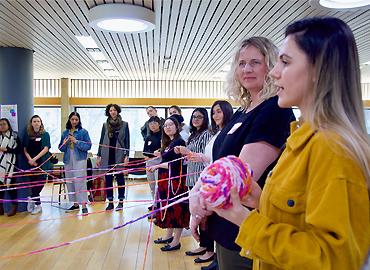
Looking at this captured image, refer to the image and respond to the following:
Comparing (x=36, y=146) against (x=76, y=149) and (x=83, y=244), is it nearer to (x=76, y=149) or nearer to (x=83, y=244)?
(x=76, y=149)

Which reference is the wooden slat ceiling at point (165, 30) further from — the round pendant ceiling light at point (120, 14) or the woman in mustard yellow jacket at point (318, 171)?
the woman in mustard yellow jacket at point (318, 171)

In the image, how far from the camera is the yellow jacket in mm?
806

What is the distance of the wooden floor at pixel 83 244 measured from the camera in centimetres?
383

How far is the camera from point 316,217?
814 mm

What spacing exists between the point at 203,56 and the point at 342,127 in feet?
23.0

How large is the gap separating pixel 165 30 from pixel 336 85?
5033mm

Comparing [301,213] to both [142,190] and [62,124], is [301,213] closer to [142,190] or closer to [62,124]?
[142,190]

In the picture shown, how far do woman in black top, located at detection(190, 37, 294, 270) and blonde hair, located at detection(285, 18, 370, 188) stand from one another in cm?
44

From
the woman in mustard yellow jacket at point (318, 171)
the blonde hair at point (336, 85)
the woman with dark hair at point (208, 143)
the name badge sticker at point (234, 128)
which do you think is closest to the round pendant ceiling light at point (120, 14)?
the woman with dark hair at point (208, 143)

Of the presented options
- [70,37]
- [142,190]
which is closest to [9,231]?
[70,37]

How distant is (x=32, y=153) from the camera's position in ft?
21.0

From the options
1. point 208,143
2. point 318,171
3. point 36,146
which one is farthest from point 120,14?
point 318,171

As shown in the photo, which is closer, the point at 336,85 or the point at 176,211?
the point at 336,85

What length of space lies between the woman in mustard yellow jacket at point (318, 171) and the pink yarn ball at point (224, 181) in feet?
0.11
